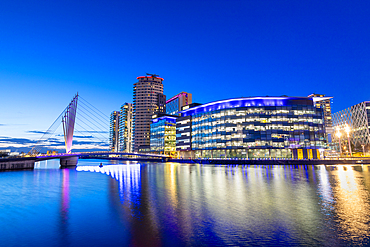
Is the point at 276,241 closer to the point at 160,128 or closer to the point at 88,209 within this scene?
the point at 88,209

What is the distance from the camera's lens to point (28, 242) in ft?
45.1

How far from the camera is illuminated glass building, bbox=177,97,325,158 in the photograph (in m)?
123

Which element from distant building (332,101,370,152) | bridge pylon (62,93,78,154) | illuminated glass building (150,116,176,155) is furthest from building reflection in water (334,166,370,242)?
distant building (332,101,370,152)

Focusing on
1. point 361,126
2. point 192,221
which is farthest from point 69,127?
point 361,126

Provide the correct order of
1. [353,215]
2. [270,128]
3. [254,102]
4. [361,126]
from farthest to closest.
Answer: [361,126], [254,102], [270,128], [353,215]

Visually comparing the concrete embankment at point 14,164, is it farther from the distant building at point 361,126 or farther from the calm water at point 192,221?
the distant building at point 361,126

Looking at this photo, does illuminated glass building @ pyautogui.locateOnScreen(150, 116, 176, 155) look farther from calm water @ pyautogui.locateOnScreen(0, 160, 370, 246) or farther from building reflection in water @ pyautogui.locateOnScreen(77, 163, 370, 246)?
building reflection in water @ pyautogui.locateOnScreen(77, 163, 370, 246)

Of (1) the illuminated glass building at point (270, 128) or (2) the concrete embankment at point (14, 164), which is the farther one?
(1) the illuminated glass building at point (270, 128)

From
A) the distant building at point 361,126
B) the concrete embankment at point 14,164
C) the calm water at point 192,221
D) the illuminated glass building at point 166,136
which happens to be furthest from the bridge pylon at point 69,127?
the distant building at point 361,126

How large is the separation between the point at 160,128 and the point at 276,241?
18713 centimetres

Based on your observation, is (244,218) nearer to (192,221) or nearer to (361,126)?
(192,221)

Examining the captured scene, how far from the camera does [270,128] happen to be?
125625 mm

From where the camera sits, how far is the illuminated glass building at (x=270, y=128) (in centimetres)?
12288

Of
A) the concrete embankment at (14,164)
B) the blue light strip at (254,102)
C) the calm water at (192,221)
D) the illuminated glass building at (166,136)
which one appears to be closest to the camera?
the calm water at (192,221)
